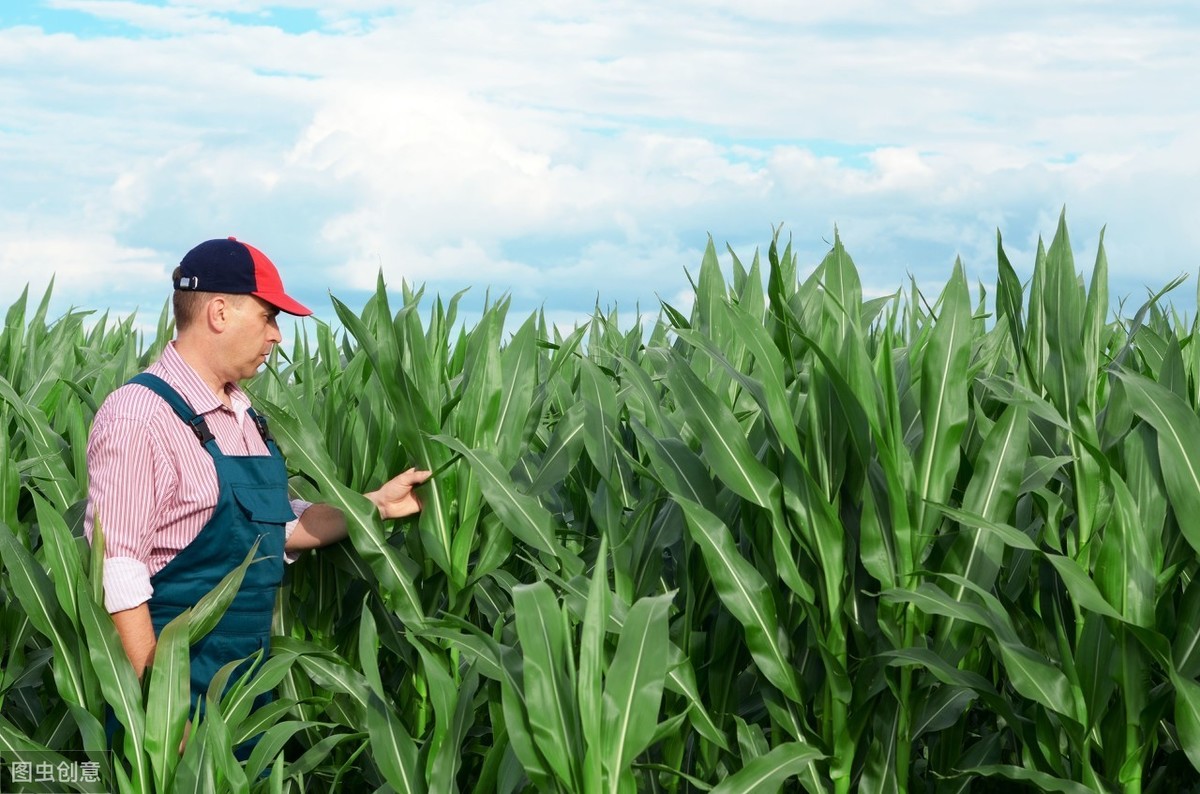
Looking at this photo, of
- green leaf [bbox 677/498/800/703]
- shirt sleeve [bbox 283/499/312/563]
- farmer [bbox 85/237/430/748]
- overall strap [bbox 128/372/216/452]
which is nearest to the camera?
green leaf [bbox 677/498/800/703]

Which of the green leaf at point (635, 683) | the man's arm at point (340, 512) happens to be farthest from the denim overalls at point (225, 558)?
the green leaf at point (635, 683)

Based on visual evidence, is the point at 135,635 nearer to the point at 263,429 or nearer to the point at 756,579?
the point at 263,429

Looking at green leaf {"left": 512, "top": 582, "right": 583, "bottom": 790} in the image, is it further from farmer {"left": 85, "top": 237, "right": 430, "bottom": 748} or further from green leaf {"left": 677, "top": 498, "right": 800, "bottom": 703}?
farmer {"left": 85, "top": 237, "right": 430, "bottom": 748}

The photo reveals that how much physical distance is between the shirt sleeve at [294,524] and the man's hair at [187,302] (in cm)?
54

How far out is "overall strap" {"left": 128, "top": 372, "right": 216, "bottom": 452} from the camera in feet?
8.89

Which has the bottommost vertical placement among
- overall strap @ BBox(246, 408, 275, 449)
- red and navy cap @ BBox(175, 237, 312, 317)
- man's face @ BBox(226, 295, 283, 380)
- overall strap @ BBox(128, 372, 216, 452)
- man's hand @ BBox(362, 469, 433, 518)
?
man's hand @ BBox(362, 469, 433, 518)

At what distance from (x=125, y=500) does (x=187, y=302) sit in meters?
0.52

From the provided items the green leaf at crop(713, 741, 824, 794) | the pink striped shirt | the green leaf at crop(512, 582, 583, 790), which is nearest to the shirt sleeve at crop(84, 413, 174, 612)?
the pink striped shirt

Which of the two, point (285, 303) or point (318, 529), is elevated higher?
point (285, 303)

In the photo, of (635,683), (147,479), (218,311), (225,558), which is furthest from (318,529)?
(635,683)

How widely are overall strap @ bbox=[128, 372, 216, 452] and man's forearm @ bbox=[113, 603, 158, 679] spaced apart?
0.41 metres

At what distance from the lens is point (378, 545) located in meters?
2.64

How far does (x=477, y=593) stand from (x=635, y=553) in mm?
539

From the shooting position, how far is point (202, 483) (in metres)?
2.72
